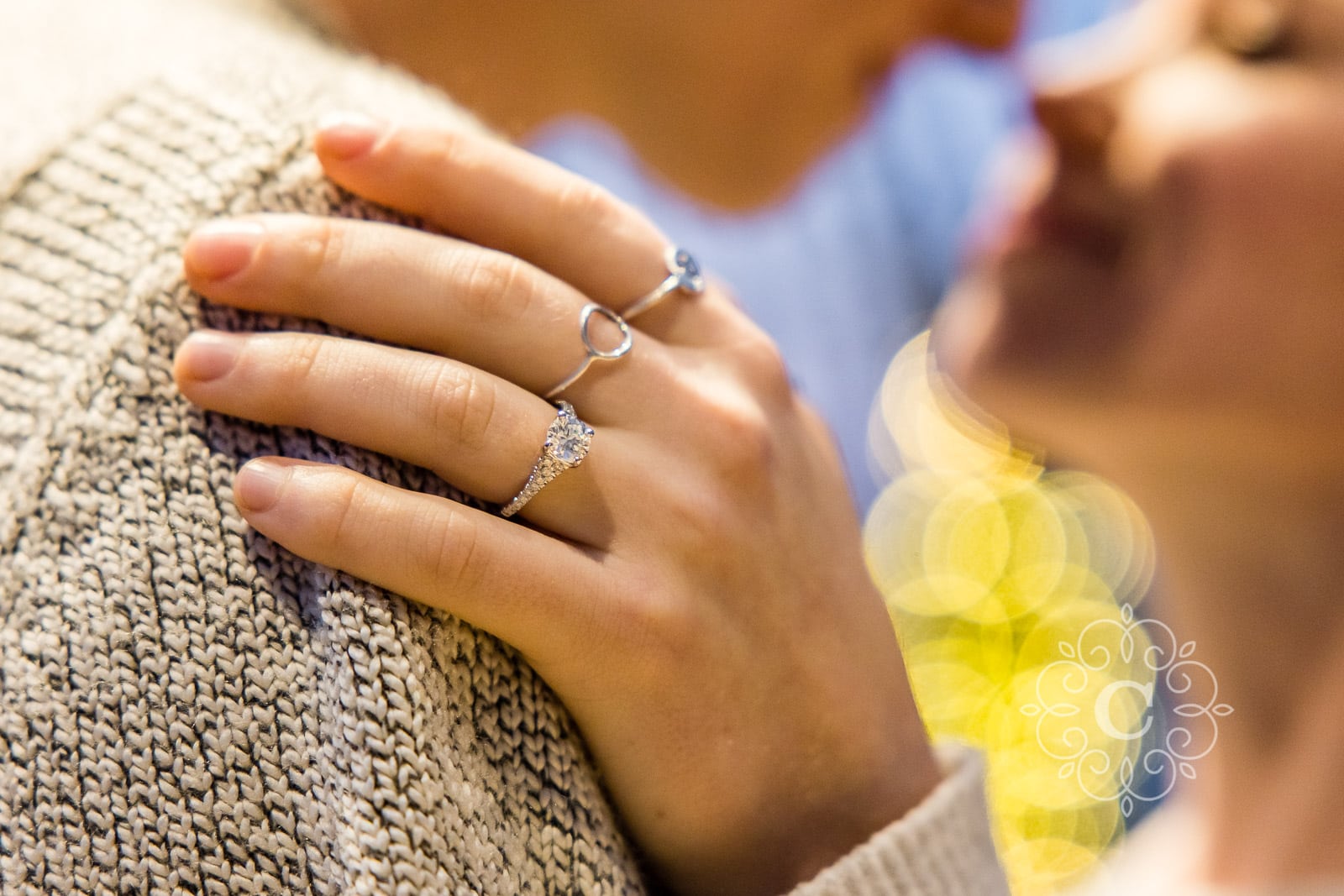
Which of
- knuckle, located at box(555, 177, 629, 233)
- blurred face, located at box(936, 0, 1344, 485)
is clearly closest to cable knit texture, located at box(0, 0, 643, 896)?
knuckle, located at box(555, 177, 629, 233)

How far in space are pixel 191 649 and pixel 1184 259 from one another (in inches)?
37.1

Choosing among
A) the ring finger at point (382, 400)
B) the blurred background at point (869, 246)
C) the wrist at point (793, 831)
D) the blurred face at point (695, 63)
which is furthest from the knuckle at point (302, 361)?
the blurred background at point (869, 246)

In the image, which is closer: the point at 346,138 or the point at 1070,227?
the point at 346,138

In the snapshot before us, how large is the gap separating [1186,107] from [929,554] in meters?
0.79

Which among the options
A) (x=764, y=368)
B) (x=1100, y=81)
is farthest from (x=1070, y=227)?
(x=764, y=368)

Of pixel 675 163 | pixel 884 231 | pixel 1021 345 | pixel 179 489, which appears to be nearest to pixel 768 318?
pixel 884 231

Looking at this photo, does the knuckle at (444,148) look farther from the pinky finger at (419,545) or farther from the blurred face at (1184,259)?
the blurred face at (1184,259)

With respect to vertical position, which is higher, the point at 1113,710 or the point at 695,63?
the point at 695,63

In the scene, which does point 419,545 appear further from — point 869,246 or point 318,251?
point 869,246

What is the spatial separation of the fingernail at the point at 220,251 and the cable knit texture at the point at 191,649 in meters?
0.03

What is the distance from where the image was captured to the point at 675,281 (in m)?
0.63

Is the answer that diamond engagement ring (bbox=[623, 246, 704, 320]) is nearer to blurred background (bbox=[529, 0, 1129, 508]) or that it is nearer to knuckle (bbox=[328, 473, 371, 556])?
knuckle (bbox=[328, 473, 371, 556])

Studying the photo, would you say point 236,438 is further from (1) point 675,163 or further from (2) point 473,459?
(1) point 675,163

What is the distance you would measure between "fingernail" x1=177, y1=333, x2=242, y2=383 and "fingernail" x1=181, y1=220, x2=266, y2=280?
0.15 ft
